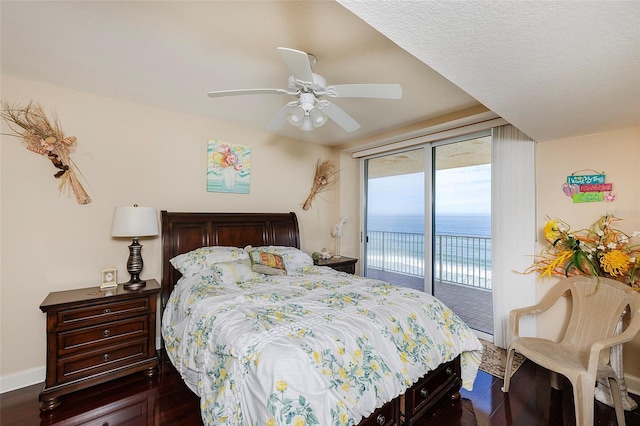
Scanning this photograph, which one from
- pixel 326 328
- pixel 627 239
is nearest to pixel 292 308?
pixel 326 328

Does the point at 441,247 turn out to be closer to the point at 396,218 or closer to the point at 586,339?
the point at 396,218

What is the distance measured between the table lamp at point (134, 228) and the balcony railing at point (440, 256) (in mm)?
3179

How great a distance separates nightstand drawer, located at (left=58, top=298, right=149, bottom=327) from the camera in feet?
7.06

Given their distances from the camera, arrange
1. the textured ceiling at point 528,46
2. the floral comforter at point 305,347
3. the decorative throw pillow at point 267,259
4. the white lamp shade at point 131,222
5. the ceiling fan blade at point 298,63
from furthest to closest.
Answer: the decorative throw pillow at point 267,259, the white lamp shade at point 131,222, the ceiling fan blade at point 298,63, the floral comforter at point 305,347, the textured ceiling at point 528,46

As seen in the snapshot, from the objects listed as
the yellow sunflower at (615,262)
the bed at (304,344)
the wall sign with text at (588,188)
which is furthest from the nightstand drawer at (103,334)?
the wall sign with text at (588,188)

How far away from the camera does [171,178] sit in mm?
3102

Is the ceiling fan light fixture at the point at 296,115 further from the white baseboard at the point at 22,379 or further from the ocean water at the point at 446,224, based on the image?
the white baseboard at the point at 22,379

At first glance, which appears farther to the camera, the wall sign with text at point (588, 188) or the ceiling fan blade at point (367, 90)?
the wall sign with text at point (588, 188)

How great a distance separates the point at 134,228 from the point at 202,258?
66cm

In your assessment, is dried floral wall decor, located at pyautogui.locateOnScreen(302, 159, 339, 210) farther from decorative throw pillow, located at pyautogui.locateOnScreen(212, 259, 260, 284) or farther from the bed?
decorative throw pillow, located at pyautogui.locateOnScreen(212, 259, 260, 284)

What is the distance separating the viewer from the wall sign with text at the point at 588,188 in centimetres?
238

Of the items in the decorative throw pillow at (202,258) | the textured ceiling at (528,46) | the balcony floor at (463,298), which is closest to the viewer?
the textured ceiling at (528,46)

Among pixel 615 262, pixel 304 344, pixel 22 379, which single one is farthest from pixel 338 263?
pixel 22 379

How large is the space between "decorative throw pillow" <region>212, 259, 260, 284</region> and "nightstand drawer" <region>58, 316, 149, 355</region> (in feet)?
2.48
